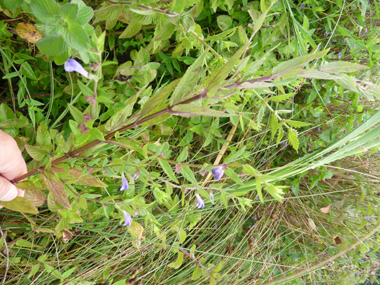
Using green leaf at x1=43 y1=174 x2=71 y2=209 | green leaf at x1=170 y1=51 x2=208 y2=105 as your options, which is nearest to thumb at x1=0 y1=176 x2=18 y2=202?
green leaf at x1=43 y1=174 x2=71 y2=209

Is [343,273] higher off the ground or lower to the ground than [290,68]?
lower

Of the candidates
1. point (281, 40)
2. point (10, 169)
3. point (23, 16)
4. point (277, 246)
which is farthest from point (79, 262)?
point (281, 40)

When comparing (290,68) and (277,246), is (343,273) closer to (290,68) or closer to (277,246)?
(277,246)

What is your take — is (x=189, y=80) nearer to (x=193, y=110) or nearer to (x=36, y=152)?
(x=193, y=110)

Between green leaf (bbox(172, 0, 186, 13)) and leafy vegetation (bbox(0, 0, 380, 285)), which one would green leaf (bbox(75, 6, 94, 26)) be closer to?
leafy vegetation (bbox(0, 0, 380, 285))

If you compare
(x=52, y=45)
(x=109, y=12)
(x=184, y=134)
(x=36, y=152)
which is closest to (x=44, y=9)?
(x=52, y=45)

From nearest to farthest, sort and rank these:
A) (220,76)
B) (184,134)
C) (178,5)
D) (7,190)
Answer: (220,76) → (178,5) → (7,190) → (184,134)

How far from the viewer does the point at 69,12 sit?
368 millimetres

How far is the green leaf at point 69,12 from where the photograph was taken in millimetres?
362

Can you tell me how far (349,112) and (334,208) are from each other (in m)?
0.51

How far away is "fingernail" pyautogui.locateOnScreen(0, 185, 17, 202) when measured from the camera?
0.61 meters

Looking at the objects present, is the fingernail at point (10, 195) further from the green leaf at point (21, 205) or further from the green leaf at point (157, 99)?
the green leaf at point (157, 99)

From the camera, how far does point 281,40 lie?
92 centimetres

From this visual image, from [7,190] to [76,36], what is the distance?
432mm
